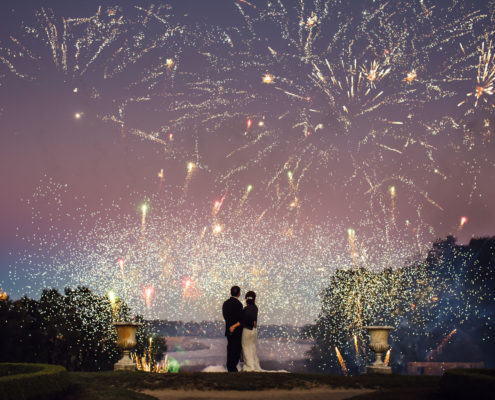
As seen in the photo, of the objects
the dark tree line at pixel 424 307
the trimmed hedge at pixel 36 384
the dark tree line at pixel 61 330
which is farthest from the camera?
the dark tree line at pixel 424 307

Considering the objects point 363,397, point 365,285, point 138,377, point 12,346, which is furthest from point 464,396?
point 365,285

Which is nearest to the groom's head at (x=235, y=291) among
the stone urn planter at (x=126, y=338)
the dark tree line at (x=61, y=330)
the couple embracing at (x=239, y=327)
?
the couple embracing at (x=239, y=327)

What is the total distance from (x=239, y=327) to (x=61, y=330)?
35266mm

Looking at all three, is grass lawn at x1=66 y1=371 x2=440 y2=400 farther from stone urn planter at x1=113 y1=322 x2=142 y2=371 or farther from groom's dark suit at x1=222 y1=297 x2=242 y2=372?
stone urn planter at x1=113 y1=322 x2=142 y2=371

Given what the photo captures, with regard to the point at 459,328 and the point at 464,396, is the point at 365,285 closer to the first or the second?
the point at 459,328

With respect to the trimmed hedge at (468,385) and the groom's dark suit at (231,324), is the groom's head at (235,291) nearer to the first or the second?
the groom's dark suit at (231,324)

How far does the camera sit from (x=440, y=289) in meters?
56.8

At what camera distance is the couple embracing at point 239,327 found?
14922mm

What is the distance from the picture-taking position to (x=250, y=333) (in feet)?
50.3

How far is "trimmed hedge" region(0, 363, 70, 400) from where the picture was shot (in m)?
9.37

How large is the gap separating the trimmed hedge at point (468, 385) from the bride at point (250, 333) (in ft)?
18.6

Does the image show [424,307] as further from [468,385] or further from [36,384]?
[36,384]

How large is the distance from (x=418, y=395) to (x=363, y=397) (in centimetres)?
A: 114

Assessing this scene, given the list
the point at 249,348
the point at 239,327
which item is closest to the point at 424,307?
the point at 249,348
